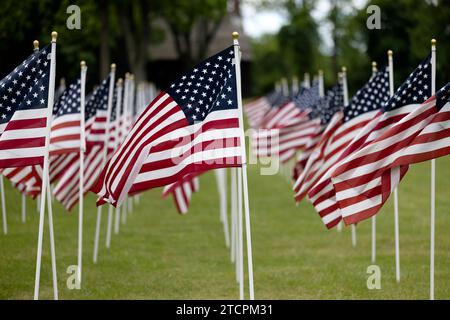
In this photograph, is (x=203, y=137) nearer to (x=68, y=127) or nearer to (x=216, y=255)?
(x=68, y=127)

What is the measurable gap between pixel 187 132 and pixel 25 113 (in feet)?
6.50

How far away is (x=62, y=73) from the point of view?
133 feet

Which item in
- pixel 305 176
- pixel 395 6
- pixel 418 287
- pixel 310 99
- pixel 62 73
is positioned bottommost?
pixel 418 287

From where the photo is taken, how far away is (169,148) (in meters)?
9.33

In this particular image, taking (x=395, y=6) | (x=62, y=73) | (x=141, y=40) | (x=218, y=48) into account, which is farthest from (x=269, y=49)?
(x=62, y=73)

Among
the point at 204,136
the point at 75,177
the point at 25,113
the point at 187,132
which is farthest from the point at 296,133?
the point at 25,113

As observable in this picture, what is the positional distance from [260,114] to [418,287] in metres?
15.8

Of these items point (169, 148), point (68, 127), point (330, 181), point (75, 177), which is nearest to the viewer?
point (169, 148)

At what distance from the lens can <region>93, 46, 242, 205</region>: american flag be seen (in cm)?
916

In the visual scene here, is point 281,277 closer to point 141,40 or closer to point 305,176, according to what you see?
point 305,176

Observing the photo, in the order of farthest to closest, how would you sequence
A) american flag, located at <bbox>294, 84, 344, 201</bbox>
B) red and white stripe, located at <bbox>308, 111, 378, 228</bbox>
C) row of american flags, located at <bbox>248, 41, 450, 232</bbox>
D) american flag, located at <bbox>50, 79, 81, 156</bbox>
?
american flag, located at <bbox>50, 79, 81, 156</bbox>, american flag, located at <bbox>294, 84, 344, 201</bbox>, red and white stripe, located at <bbox>308, 111, 378, 228</bbox>, row of american flags, located at <bbox>248, 41, 450, 232</bbox>

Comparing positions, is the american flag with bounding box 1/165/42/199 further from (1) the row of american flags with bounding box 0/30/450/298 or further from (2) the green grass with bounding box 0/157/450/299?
(1) the row of american flags with bounding box 0/30/450/298

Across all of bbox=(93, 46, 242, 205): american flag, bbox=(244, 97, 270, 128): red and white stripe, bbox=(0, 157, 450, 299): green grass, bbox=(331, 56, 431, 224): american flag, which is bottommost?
bbox=(0, 157, 450, 299): green grass

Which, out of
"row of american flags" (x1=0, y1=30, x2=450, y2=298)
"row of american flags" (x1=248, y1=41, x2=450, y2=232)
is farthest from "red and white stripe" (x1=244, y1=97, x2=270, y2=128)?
"row of american flags" (x1=0, y1=30, x2=450, y2=298)
